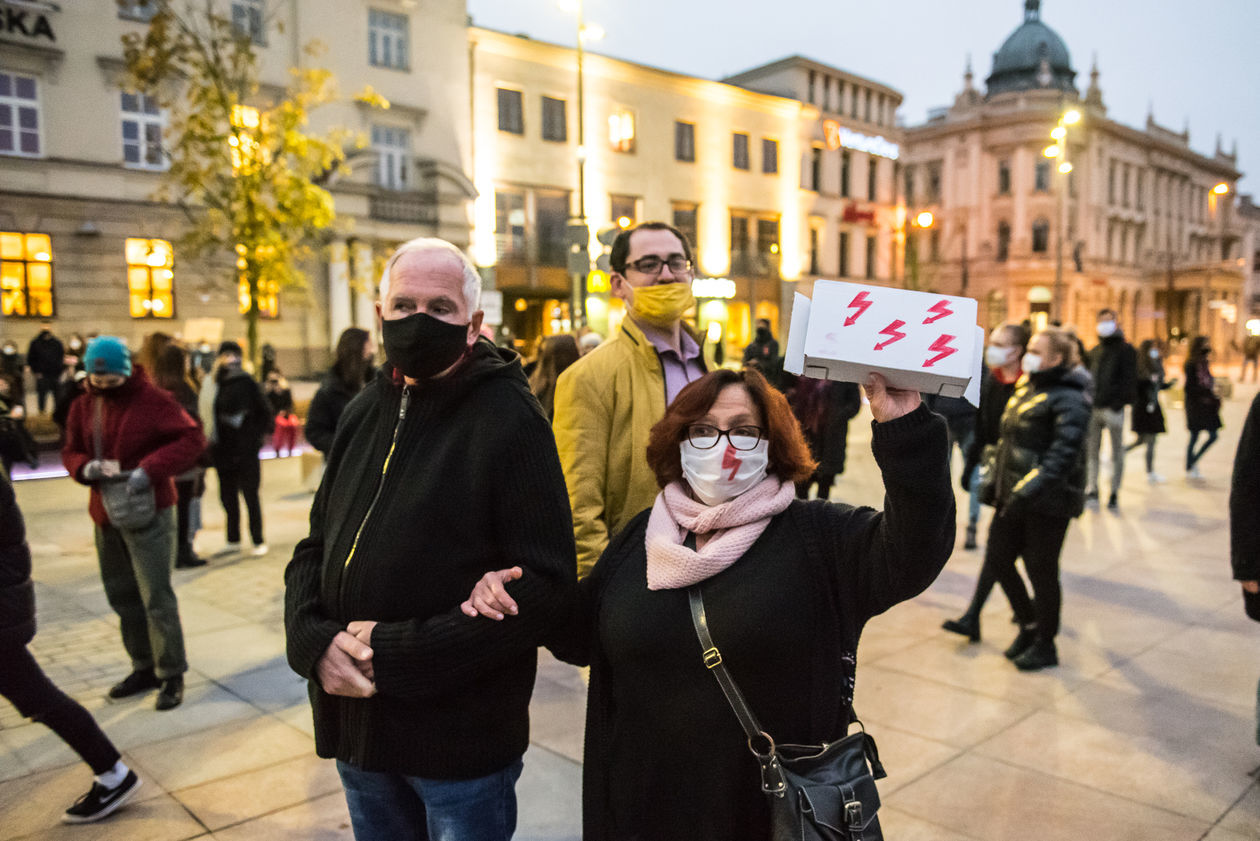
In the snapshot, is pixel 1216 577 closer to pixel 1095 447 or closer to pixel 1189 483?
pixel 1095 447

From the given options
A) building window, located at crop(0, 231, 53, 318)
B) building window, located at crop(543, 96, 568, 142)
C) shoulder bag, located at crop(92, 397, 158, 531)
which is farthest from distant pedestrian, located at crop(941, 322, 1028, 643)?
building window, located at crop(543, 96, 568, 142)

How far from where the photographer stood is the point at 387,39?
28.0m

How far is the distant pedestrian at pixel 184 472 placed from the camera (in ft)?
23.7

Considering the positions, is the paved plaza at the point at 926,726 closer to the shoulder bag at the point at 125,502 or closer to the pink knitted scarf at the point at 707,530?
the pink knitted scarf at the point at 707,530

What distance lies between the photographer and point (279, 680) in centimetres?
544

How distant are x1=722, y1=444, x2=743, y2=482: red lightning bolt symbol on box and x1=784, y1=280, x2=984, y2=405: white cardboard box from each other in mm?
445

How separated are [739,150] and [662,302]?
37140mm

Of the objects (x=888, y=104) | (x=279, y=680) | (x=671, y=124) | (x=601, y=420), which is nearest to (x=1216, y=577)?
(x=601, y=420)

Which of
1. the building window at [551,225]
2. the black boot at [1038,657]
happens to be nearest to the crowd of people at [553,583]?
the black boot at [1038,657]

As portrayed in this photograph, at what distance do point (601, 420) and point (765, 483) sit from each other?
3.69ft

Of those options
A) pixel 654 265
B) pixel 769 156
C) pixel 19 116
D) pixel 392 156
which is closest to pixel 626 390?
pixel 654 265

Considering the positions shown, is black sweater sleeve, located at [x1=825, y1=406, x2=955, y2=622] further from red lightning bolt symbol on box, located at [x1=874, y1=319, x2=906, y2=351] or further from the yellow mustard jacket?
the yellow mustard jacket

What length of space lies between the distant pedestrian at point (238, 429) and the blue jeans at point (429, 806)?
6605 millimetres

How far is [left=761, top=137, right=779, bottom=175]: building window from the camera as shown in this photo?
130 feet
